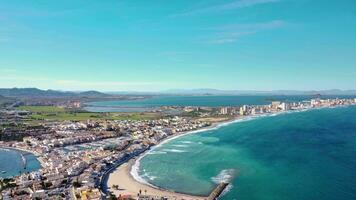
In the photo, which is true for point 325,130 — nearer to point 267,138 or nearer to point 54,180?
point 267,138

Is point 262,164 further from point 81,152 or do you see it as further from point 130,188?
point 81,152

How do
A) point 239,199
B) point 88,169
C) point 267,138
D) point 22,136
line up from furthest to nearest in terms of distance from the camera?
1. point 22,136
2. point 267,138
3. point 88,169
4. point 239,199

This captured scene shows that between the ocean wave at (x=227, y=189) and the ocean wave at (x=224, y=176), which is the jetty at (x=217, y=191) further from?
the ocean wave at (x=224, y=176)

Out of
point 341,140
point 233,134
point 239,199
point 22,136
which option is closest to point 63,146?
point 22,136

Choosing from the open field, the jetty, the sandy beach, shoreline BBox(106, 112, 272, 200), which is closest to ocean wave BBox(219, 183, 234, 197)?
the jetty

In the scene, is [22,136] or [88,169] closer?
[88,169]

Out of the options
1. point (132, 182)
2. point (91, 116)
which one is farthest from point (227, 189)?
point (91, 116)

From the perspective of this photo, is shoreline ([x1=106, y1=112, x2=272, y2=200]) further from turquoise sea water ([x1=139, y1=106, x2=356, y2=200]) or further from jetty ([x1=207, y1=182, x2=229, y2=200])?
turquoise sea water ([x1=139, y1=106, x2=356, y2=200])

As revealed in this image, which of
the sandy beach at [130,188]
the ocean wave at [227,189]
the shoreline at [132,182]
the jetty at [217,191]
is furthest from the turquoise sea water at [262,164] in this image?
the sandy beach at [130,188]
